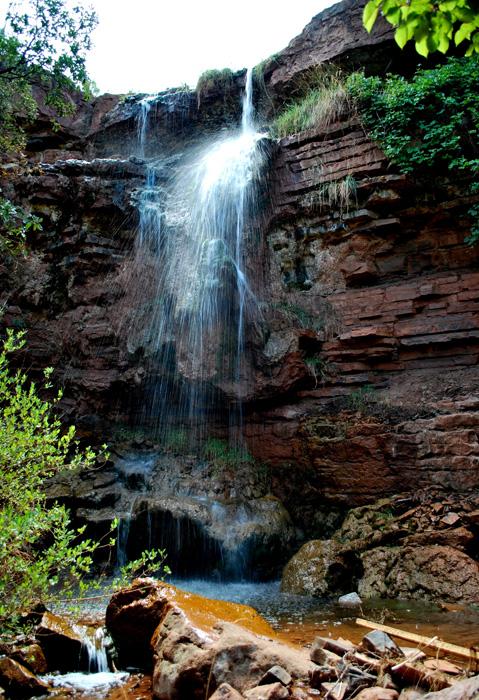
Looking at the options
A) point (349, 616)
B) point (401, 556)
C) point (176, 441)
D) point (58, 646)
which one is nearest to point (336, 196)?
point (176, 441)

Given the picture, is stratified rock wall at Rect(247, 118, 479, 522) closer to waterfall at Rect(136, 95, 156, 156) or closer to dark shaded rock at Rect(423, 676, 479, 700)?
dark shaded rock at Rect(423, 676, 479, 700)

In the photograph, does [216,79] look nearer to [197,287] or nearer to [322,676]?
[197,287]

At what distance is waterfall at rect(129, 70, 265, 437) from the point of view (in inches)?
398

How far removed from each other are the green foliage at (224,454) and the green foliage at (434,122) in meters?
5.86

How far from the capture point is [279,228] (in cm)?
1094

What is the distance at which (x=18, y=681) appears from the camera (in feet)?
13.3

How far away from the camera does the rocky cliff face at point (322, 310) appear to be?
338 inches

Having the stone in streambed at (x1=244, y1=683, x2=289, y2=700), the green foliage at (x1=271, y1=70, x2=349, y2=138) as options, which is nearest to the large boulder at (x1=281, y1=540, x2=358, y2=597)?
the stone in streambed at (x1=244, y1=683, x2=289, y2=700)

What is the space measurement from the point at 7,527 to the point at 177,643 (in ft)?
5.29

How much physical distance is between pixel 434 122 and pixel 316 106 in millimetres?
2795

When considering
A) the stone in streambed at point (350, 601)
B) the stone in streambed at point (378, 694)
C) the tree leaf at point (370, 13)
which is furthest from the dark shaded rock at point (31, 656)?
the tree leaf at point (370, 13)

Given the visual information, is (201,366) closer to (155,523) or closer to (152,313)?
(152,313)

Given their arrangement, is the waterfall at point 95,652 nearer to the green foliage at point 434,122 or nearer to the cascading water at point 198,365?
the cascading water at point 198,365

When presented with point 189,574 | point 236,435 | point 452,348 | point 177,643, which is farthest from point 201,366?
point 177,643
